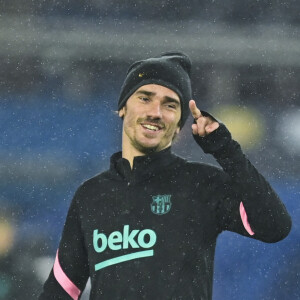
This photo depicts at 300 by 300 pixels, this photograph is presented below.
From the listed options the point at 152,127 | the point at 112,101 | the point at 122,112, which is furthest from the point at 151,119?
the point at 112,101

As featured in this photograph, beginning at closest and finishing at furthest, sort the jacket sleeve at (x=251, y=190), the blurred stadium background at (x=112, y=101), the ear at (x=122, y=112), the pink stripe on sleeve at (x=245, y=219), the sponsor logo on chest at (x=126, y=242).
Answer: the jacket sleeve at (x=251, y=190), the pink stripe on sleeve at (x=245, y=219), the sponsor logo on chest at (x=126, y=242), the ear at (x=122, y=112), the blurred stadium background at (x=112, y=101)

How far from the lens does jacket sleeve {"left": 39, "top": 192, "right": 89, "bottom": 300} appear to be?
9.29 ft

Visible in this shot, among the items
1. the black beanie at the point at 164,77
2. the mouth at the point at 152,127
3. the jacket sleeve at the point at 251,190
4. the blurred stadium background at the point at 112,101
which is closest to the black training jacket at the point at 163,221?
the jacket sleeve at the point at 251,190

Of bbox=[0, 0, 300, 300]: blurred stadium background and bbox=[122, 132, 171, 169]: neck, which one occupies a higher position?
bbox=[122, 132, 171, 169]: neck

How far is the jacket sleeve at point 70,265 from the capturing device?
283cm

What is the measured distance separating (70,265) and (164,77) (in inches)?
33.8

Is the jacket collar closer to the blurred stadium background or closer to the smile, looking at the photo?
the smile

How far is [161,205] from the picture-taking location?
2668mm

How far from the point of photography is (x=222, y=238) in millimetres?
6457

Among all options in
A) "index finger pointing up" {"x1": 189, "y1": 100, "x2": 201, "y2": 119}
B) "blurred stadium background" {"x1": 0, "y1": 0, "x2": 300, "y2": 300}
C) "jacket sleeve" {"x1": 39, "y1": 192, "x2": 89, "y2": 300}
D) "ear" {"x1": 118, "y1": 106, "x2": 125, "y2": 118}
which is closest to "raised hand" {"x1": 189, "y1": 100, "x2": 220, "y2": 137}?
"index finger pointing up" {"x1": 189, "y1": 100, "x2": 201, "y2": 119}

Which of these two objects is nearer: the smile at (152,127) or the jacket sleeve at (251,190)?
the jacket sleeve at (251,190)

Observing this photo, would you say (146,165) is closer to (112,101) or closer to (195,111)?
(195,111)

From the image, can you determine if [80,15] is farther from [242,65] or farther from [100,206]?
[100,206]

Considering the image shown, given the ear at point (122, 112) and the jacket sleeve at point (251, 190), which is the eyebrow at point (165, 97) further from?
the jacket sleeve at point (251, 190)
